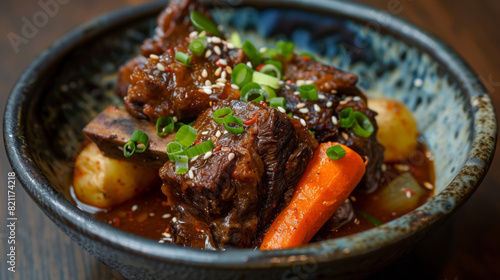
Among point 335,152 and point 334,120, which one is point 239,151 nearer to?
point 335,152

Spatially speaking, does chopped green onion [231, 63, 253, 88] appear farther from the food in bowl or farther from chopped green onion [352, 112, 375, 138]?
chopped green onion [352, 112, 375, 138]

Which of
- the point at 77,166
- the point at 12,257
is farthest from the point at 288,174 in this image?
the point at 12,257

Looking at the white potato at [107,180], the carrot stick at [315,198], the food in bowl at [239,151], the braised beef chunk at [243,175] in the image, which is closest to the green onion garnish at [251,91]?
the food in bowl at [239,151]

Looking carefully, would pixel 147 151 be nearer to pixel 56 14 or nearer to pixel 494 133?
pixel 494 133

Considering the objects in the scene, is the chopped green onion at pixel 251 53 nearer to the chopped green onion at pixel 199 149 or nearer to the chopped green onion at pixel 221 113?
the chopped green onion at pixel 221 113

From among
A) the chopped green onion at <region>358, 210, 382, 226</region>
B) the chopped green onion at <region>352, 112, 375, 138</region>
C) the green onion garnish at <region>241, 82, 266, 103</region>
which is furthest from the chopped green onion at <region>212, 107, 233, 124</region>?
the chopped green onion at <region>358, 210, 382, 226</region>

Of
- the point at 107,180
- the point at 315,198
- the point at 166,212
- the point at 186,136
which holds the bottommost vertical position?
the point at 166,212

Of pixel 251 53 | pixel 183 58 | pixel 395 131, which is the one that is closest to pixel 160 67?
pixel 183 58

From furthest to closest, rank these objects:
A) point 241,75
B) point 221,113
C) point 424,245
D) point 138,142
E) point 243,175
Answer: point 424,245 → point 241,75 → point 138,142 → point 221,113 → point 243,175
